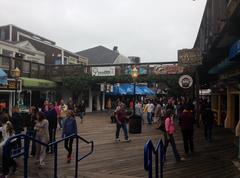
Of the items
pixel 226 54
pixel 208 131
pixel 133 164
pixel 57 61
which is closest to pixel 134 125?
pixel 208 131

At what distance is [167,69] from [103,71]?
6261mm

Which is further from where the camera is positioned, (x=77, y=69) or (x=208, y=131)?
(x=77, y=69)

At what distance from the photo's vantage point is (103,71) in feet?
122

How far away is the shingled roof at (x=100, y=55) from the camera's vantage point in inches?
2429

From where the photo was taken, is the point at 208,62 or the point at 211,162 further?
the point at 208,62

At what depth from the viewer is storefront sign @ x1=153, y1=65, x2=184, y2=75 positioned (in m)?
34.6

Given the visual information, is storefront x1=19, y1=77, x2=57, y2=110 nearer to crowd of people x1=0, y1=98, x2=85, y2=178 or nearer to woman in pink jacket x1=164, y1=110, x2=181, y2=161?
crowd of people x1=0, y1=98, x2=85, y2=178

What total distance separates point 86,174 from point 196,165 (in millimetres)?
3084

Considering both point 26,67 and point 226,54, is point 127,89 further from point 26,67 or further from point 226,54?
point 226,54

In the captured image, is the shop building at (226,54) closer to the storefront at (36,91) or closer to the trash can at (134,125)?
the trash can at (134,125)

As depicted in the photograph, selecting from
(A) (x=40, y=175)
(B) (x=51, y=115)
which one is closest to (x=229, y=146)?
(B) (x=51, y=115)

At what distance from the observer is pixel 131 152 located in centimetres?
1290

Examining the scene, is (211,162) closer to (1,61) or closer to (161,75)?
(1,61)

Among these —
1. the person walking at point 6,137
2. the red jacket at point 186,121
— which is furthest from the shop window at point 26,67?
the person walking at point 6,137
